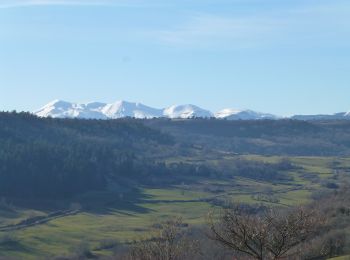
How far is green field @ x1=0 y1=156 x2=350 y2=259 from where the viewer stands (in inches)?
4235

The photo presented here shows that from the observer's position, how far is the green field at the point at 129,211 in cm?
10756

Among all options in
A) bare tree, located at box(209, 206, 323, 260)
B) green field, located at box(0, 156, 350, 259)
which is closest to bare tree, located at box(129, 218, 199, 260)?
bare tree, located at box(209, 206, 323, 260)

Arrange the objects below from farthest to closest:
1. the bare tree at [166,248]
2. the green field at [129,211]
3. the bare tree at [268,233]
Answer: the green field at [129,211]
the bare tree at [166,248]
the bare tree at [268,233]

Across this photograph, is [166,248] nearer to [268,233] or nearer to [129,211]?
[268,233]

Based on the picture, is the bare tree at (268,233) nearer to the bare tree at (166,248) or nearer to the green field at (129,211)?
the bare tree at (166,248)

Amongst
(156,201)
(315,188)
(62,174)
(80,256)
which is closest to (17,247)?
(80,256)

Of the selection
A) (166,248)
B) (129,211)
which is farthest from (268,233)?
(129,211)

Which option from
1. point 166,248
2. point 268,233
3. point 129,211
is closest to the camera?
point 268,233

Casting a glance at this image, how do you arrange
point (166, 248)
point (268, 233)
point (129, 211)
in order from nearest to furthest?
1. point (268, 233)
2. point (166, 248)
3. point (129, 211)

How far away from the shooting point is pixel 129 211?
14425 cm

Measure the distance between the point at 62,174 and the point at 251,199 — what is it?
52.3 meters

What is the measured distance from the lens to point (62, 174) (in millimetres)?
178000

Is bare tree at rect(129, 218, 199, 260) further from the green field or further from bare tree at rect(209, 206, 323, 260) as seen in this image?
the green field

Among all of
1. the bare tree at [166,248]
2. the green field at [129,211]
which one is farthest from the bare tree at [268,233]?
the green field at [129,211]
